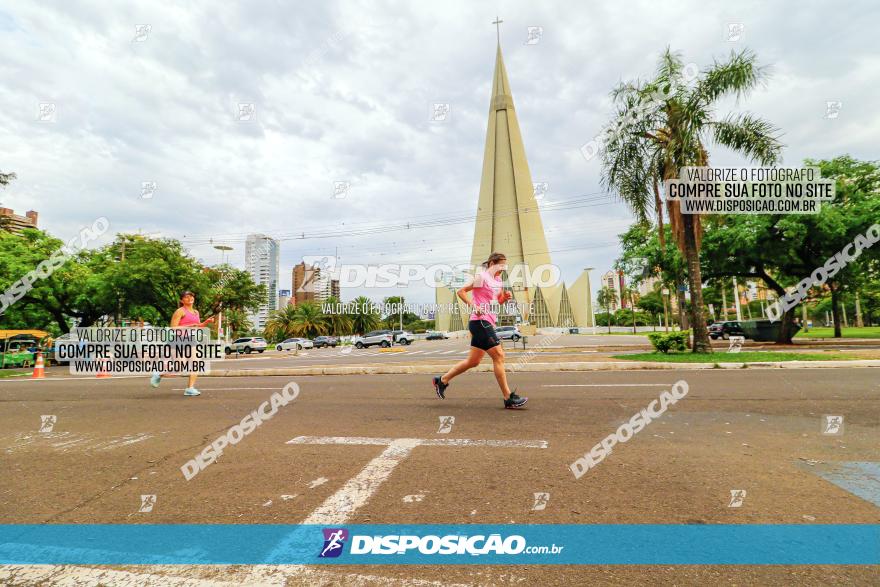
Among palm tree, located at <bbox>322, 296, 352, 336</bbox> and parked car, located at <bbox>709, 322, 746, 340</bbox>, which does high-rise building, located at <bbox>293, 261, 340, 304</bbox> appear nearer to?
palm tree, located at <bbox>322, 296, 352, 336</bbox>

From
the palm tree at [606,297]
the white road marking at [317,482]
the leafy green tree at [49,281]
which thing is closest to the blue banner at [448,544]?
the white road marking at [317,482]

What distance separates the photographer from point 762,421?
4.88 meters

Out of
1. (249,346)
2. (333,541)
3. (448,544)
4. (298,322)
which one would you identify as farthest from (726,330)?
(298,322)

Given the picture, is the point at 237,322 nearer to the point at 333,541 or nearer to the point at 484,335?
the point at 484,335

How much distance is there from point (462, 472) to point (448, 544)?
1.04m

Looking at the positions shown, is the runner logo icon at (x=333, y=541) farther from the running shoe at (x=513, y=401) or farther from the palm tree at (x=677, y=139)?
the palm tree at (x=677, y=139)

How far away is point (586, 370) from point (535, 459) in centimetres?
791

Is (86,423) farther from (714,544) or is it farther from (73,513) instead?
(714,544)

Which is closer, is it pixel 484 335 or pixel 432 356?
pixel 484 335

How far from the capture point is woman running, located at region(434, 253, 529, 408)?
18.7 feet

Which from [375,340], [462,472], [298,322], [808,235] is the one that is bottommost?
[375,340]

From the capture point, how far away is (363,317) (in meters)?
69.3

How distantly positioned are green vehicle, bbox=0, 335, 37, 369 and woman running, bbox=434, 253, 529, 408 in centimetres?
2754

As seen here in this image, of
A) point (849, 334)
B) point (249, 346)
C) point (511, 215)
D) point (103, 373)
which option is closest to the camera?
point (103, 373)
